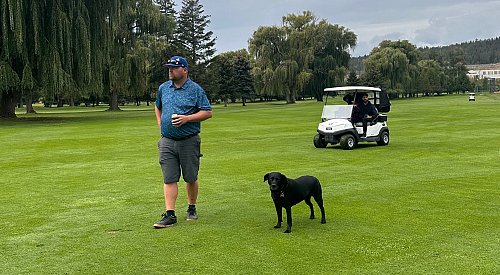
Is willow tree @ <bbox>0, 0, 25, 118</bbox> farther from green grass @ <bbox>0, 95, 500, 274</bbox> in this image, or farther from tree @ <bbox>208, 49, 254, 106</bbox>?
tree @ <bbox>208, 49, 254, 106</bbox>

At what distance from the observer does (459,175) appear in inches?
440

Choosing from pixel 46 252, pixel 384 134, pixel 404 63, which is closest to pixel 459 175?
pixel 384 134

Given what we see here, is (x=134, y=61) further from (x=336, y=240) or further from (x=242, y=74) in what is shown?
(x=336, y=240)

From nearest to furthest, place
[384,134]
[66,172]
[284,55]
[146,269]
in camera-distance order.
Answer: [146,269], [66,172], [384,134], [284,55]

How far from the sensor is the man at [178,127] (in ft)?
23.5

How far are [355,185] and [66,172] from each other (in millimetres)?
6750

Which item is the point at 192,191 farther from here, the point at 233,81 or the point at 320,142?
the point at 233,81

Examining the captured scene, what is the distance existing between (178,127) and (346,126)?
11004 mm


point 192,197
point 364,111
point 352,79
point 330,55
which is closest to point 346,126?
point 364,111

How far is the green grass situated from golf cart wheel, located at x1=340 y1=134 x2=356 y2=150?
195 cm

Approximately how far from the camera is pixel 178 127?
23.5 feet

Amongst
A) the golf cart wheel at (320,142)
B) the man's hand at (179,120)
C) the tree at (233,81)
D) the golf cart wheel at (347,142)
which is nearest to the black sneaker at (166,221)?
the man's hand at (179,120)

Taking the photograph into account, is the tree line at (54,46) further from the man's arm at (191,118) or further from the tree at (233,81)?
the tree at (233,81)

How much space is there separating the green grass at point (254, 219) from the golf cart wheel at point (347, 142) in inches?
76.8
